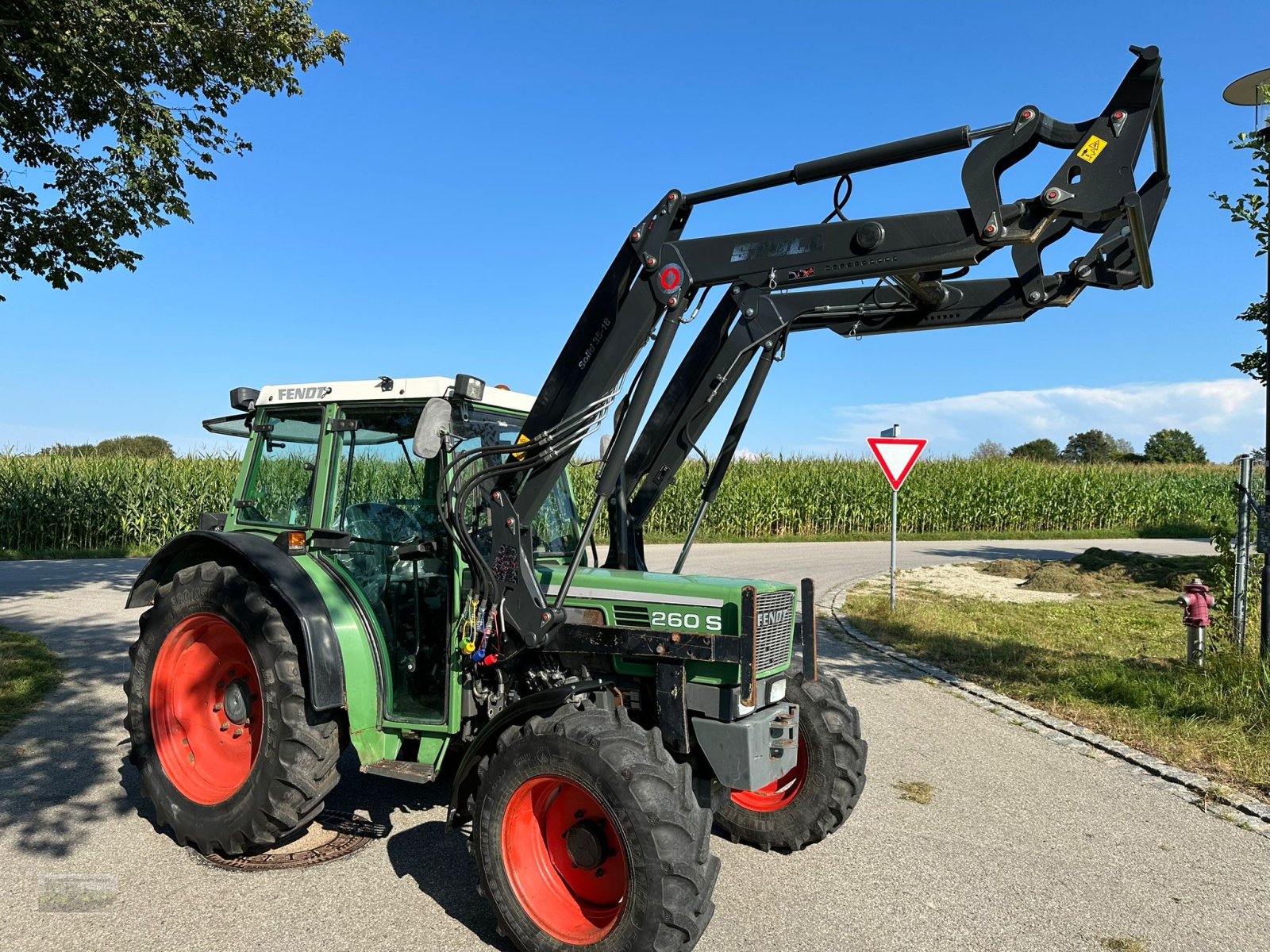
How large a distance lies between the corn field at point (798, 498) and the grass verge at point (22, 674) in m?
10.1

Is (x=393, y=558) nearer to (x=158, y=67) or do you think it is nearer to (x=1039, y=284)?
(x=1039, y=284)

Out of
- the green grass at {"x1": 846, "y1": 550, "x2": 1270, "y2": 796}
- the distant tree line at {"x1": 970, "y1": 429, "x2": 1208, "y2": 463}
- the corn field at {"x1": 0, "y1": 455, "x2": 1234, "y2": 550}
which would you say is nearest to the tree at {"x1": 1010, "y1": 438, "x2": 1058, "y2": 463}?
the distant tree line at {"x1": 970, "y1": 429, "x2": 1208, "y2": 463}

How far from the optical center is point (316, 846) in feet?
13.8

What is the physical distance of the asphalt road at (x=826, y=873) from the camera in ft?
11.4

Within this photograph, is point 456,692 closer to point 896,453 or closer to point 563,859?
point 563,859

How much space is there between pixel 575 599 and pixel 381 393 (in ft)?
4.41

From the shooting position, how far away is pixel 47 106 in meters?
8.72

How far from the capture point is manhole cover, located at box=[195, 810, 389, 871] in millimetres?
4012

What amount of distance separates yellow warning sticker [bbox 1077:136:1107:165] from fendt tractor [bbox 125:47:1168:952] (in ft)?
0.04

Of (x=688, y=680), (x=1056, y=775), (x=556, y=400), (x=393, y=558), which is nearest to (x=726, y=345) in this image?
(x=556, y=400)

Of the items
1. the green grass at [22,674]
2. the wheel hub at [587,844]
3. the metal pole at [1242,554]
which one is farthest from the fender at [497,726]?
the metal pole at [1242,554]

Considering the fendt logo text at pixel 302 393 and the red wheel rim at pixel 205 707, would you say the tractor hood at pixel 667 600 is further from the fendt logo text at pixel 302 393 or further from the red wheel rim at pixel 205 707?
the red wheel rim at pixel 205 707

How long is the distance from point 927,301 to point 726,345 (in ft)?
2.93

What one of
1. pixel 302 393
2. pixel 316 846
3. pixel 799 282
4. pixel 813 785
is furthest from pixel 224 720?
pixel 799 282
